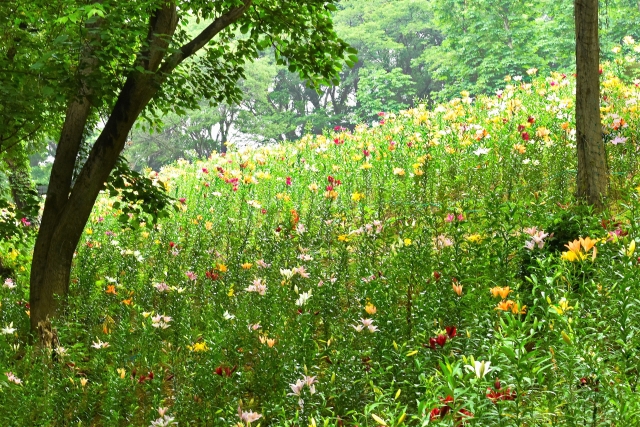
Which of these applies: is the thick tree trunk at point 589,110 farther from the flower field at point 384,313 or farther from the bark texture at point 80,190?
the bark texture at point 80,190

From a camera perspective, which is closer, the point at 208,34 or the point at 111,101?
the point at 111,101

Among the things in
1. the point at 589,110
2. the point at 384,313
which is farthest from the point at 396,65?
the point at 384,313

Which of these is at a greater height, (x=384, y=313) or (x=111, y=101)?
(x=111, y=101)

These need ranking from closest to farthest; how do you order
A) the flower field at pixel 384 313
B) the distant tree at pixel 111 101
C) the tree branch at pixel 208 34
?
the flower field at pixel 384 313, the tree branch at pixel 208 34, the distant tree at pixel 111 101

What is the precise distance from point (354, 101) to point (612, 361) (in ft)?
112

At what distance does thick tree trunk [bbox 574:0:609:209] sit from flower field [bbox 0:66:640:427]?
24 cm

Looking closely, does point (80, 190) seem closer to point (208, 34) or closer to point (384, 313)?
point (208, 34)

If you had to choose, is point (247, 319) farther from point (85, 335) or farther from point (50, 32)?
point (50, 32)

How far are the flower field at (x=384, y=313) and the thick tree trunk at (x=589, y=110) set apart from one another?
240mm

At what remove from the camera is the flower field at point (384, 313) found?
2.29 m

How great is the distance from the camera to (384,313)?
3.42 metres

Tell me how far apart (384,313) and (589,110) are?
2.60m

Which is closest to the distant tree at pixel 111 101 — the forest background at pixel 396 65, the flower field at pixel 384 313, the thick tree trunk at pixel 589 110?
the flower field at pixel 384 313

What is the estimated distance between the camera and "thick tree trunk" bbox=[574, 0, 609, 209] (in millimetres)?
4504
